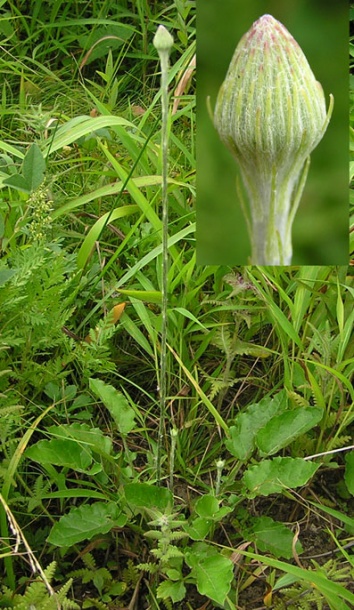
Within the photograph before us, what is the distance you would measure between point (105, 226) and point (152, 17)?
84 centimetres

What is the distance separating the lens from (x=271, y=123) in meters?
1.09

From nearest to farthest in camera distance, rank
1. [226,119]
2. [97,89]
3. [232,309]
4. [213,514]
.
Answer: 1. [213,514]
2. [226,119]
3. [232,309]
4. [97,89]

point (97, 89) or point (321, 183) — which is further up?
point (97, 89)

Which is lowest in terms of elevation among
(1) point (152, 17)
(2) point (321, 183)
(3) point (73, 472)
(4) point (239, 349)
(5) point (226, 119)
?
(3) point (73, 472)

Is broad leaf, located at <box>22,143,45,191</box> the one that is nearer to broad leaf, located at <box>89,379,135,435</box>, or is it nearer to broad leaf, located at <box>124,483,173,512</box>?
broad leaf, located at <box>89,379,135,435</box>

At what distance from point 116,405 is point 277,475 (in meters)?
0.26

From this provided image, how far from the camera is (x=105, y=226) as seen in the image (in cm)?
134

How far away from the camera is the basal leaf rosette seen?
1.09 meters

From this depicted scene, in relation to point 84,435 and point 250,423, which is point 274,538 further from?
point 84,435

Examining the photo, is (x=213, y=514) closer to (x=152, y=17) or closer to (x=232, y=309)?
(x=232, y=309)

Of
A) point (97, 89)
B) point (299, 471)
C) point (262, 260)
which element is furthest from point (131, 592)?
point (97, 89)

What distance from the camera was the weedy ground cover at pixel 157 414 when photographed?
1030 millimetres

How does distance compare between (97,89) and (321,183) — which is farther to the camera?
(97,89)

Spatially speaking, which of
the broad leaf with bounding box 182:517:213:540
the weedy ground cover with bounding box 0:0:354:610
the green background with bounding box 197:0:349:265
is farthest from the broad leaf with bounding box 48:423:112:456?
the green background with bounding box 197:0:349:265
